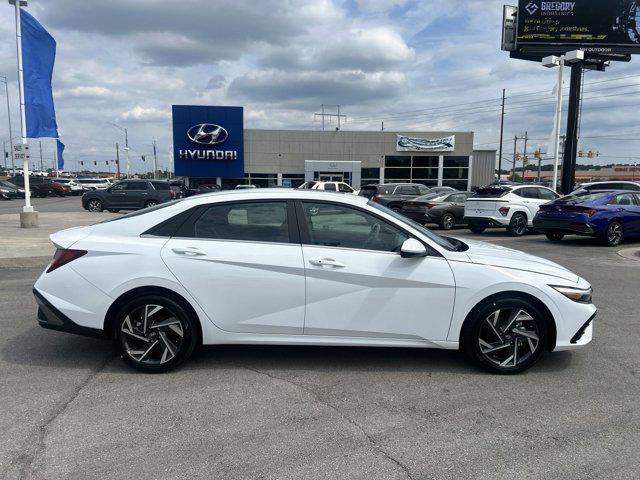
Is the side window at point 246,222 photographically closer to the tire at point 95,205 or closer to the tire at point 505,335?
the tire at point 505,335

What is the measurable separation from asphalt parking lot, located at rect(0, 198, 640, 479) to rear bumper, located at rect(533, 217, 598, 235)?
8.23 metres

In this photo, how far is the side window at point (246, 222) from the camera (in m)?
4.18

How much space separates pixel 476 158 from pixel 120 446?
48.2m

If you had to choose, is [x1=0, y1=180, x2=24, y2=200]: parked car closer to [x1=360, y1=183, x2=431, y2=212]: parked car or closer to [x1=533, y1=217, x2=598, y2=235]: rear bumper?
[x1=360, y1=183, x2=431, y2=212]: parked car

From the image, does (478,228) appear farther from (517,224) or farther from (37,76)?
(37,76)

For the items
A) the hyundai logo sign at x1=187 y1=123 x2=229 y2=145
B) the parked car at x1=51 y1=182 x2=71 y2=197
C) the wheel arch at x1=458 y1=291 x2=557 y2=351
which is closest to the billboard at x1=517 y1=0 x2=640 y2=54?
the hyundai logo sign at x1=187 y1=123 x2=229 y2=145

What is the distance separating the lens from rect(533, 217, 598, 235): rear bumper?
1238 centimetres

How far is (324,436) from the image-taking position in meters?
3.20

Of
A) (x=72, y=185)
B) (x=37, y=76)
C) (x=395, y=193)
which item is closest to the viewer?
(x=37, y=76)

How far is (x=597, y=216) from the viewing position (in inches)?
489

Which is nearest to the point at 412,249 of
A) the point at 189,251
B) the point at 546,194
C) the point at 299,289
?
the point at 299,289

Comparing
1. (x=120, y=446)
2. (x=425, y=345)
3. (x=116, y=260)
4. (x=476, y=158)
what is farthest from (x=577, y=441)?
(x=476, y=158)

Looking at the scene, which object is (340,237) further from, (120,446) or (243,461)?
(120,446)

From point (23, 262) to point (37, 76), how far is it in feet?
28.7
